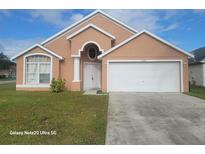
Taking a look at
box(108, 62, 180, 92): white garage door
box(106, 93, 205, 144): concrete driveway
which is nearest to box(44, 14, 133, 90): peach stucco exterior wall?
box(108, 62, 180, 92): white garage door

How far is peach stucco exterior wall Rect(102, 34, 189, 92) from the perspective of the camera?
14977 millimetres

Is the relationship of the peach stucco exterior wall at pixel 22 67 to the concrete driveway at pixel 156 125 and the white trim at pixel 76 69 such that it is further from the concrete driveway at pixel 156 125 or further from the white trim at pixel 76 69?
the concrete driveway at pixel 156 125

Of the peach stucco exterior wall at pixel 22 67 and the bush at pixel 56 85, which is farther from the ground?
the peach stucco exterior wall at pixel 22 67

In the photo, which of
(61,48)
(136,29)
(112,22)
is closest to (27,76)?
(61,48)

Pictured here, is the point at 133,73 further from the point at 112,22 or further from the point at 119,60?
the point at 112,22

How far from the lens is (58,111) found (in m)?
8.17

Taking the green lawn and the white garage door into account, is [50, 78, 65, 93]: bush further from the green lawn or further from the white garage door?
the green lawn

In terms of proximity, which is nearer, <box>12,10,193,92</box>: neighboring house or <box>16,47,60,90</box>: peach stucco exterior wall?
<box>12,10,193,92</box>: neighboring house

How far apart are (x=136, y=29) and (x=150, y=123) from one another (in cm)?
1328

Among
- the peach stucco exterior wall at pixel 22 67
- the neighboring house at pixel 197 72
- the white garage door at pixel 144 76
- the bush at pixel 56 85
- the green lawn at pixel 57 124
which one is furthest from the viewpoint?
the neighboring house at pixel 197 72

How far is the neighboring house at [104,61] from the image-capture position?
15.0 metres

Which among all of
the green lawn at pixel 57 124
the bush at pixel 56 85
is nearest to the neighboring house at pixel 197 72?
the bush at pixel 56 85

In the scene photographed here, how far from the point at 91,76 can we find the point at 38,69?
453cm
